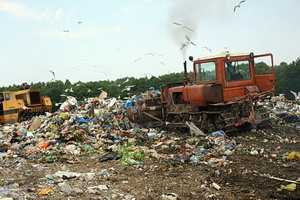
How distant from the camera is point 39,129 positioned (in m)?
11.9

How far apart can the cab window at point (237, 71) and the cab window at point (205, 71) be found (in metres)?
0.36

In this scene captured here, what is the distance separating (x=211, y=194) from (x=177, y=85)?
21.9ft

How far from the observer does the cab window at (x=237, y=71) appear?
9.11 meters

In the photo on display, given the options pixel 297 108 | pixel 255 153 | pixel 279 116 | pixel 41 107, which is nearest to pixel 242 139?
pixel 255 153

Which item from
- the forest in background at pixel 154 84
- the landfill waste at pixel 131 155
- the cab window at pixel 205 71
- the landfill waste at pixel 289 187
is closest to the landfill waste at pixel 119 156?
the landfill waste at pixel 131 155

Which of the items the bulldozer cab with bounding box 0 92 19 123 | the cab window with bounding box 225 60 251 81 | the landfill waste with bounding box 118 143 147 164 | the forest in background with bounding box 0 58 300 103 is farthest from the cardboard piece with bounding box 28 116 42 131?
the forest in background with bounding box 0 58 300 103

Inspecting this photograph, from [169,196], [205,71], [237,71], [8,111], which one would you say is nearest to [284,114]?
[237,71]

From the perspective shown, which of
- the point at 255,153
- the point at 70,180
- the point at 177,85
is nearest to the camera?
the point at 70,180

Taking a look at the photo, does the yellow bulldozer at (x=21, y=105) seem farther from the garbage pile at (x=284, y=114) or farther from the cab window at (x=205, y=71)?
the garbage pile at (x=284, y=114)

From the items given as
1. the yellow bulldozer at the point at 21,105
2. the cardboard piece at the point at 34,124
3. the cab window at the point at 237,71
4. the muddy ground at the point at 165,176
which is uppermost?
the cab window at the point at 237,71

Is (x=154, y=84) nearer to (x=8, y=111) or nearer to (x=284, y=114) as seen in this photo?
(x=8, y=111)

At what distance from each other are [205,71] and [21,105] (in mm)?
11922

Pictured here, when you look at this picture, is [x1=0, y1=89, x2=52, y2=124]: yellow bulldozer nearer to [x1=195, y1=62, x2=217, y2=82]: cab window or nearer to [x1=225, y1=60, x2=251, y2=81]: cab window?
[x1=195, y1=62, x2=217, y2=82]: cab window

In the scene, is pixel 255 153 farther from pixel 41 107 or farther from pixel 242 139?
pixel 41 107
